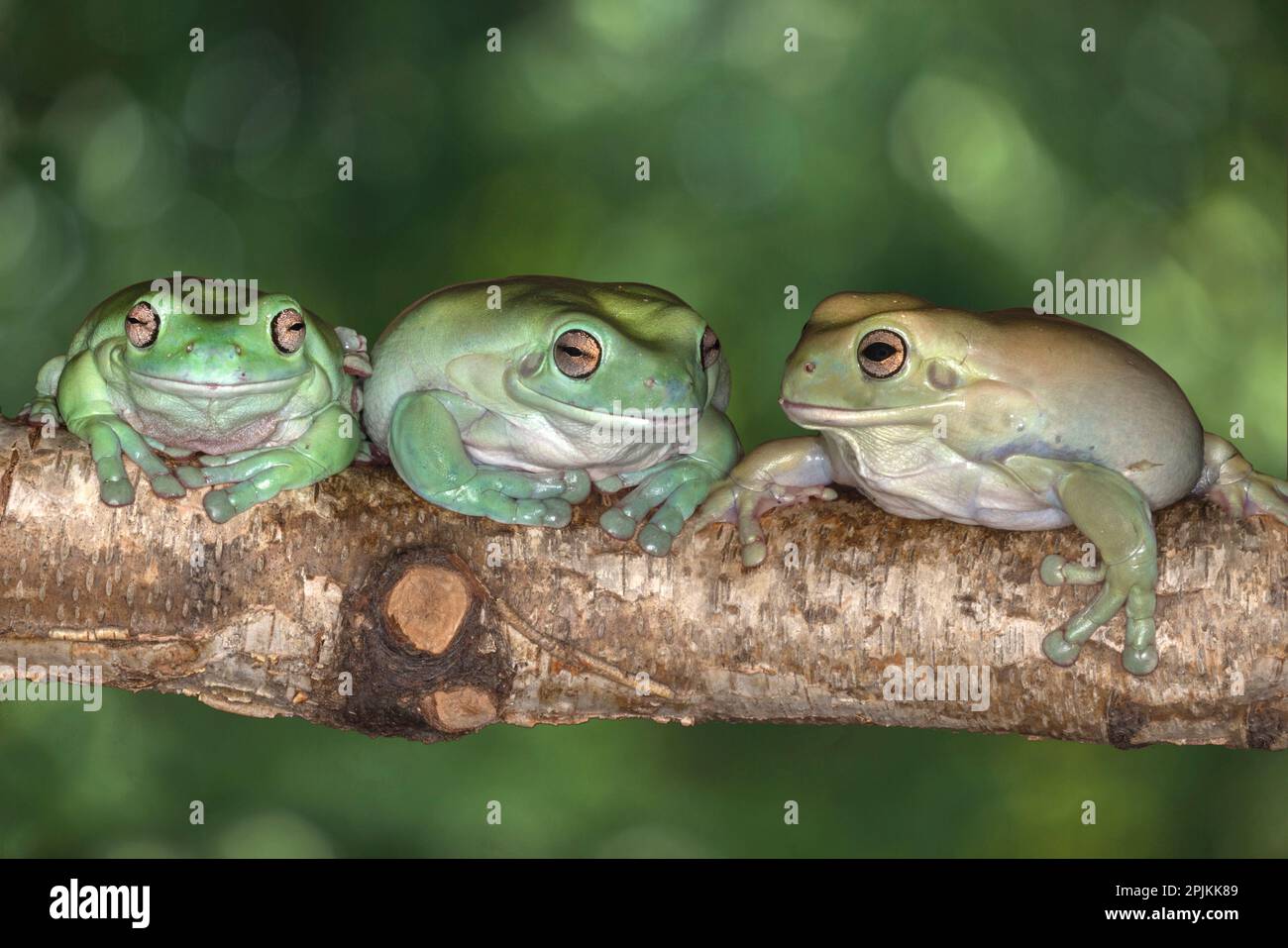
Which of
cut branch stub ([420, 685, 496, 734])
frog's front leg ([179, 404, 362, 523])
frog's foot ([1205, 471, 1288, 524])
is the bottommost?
cut branch stub ([420, 685, 496, 734])

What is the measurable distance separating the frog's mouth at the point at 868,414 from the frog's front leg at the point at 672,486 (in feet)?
1.13

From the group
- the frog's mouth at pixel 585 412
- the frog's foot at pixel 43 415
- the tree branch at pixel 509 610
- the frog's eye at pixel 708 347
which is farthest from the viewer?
the frog's eye at pixel 708 347

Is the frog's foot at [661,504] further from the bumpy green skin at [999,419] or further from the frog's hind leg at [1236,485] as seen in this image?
the frog's hind leg at [1236,485]

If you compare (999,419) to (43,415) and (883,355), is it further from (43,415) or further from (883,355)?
(43,415)

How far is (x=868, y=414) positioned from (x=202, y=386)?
1.41m

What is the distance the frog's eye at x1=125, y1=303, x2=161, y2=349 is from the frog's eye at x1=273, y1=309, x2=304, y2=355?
0.24m

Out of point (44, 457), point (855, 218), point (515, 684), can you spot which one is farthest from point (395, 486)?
point (855, 218)

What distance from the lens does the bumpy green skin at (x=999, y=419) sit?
2926 millimetres

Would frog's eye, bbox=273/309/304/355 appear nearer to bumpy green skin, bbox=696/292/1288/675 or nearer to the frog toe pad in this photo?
bumpy green skin, bbox=696/292/1288/675

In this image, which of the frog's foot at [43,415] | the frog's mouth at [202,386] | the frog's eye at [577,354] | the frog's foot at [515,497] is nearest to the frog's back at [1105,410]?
the frog's eye at [577,354]

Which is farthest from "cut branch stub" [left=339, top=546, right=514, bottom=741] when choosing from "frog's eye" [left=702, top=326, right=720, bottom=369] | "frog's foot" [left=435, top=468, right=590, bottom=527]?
"frog's eye" [left=702, top=326, right=720, bottom=369]

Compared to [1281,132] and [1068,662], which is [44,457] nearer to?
[1068,662]

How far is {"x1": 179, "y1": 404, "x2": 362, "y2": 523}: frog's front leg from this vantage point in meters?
2.96

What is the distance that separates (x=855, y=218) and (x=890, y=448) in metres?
3.70
